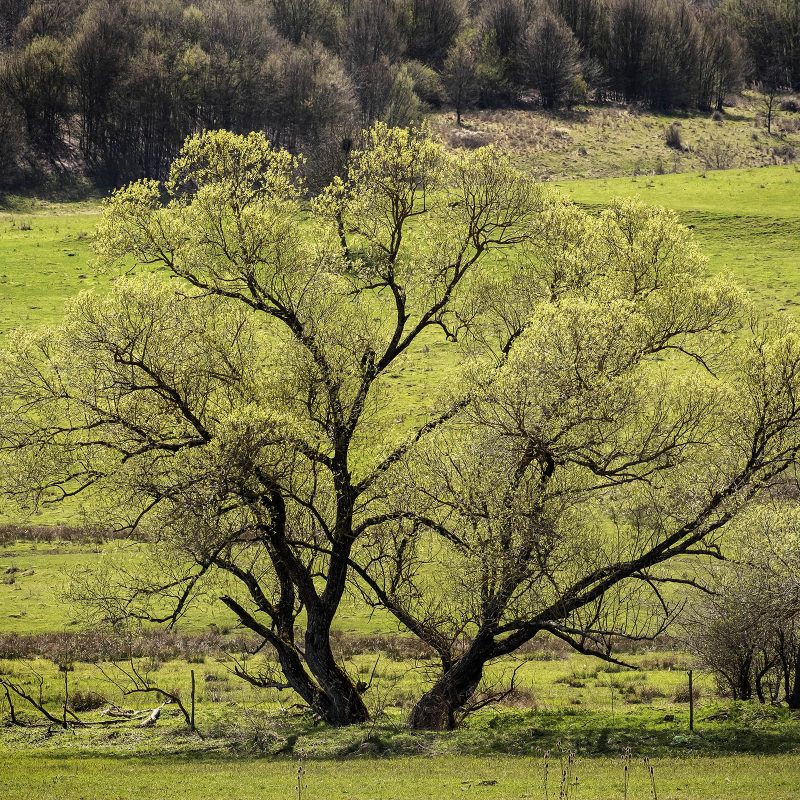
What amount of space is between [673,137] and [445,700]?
103819 mm

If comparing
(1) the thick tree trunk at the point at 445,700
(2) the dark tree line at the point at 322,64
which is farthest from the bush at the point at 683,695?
(2) the dark tree line at the point at 322,64

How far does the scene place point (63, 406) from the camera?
25.3 m

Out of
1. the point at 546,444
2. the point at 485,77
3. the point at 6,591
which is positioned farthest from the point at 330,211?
the point at 485,77

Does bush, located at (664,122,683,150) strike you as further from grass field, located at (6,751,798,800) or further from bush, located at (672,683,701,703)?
grass field, located at (6,751,798,800)

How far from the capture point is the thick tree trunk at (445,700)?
25172 mm

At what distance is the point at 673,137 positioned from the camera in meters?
119

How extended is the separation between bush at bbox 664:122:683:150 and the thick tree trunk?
4006 inches

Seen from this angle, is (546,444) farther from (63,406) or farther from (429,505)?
(63,406)

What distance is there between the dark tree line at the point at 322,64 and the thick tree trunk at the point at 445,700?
2226 inches

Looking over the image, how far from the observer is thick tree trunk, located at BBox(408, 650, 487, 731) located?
82.6 feet

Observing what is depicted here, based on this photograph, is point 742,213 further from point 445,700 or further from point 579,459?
point 445,700

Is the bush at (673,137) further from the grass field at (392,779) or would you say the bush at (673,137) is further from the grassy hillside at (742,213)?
the grass field at (392,779)

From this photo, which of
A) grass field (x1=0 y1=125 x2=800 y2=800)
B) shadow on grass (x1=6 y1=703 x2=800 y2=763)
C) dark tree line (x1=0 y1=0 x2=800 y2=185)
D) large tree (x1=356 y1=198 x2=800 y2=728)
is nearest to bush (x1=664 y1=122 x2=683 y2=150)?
dark tree line (x1=0 y1=0 x2=800 y2=185)

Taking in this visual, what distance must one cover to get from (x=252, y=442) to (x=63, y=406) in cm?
486
